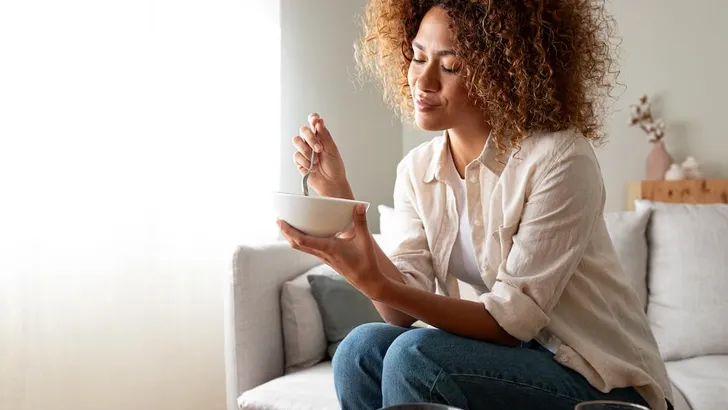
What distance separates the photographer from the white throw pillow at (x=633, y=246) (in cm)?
251

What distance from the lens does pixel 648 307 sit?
8.25 feet

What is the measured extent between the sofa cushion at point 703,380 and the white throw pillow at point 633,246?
288 millimetres

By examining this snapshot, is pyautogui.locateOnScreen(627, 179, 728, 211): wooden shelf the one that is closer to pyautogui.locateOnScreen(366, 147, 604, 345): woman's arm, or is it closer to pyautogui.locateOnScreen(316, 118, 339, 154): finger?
pyautogui.locateOnScreen(366, 147, 604, 345): woman's arm

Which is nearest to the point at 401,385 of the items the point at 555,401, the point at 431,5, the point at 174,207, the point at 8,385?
the point at 555,401

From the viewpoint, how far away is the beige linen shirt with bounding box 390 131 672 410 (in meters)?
1.31

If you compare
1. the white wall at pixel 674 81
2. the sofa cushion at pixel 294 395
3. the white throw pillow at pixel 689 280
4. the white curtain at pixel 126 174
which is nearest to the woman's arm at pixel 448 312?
the sofa cushion at pixel 294 395

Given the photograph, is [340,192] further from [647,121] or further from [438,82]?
[647,121]

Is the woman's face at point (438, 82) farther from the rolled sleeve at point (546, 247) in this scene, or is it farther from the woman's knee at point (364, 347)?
the woman's knee at point (364, 347)

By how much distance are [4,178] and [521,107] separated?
1.33 metres

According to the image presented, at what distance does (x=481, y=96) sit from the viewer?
1.45 m

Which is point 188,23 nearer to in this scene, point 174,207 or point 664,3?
point 174,207

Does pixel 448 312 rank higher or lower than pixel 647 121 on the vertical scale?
lower

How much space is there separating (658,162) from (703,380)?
1.51 meters

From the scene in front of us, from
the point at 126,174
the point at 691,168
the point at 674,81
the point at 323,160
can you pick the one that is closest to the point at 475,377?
the point at 323,160
